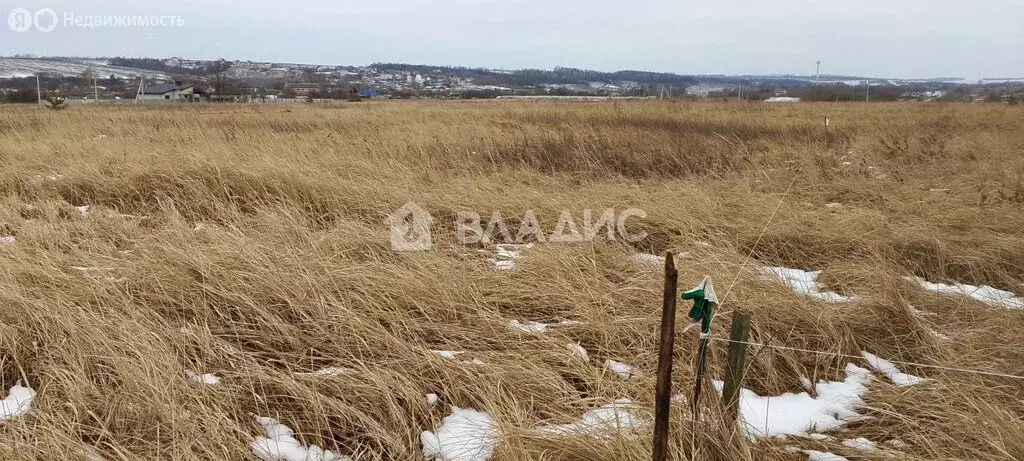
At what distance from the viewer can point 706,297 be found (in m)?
1.58

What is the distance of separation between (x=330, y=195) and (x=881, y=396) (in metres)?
4.41

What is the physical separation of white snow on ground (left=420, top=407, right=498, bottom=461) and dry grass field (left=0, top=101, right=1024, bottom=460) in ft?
0.16

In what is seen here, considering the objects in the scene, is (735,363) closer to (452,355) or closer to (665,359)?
(665,359)

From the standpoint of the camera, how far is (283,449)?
2.01m

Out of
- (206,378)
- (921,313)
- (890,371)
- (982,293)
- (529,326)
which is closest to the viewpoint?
(206,378)

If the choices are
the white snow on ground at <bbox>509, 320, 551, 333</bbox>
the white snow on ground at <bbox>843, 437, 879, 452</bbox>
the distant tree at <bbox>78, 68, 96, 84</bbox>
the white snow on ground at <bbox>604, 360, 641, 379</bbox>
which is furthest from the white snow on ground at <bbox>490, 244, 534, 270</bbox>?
the distant tree at <bbox>78, 68, 96, 84</bbox>

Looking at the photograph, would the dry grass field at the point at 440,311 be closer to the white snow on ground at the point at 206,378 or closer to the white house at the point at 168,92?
the white snow on ground at the point at 206,378

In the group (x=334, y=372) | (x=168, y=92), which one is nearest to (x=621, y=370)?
(x=334, y=372)

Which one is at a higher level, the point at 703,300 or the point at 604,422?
the point at 703,300

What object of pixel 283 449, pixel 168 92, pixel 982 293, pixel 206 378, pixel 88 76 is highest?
pixel 88 76

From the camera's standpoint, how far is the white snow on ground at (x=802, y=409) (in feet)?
7.15

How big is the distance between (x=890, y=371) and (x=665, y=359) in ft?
6.00

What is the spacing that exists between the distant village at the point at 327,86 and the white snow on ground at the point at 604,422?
29.4m

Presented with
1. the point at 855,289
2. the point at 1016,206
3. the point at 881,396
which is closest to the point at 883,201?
the point at 1016,206
